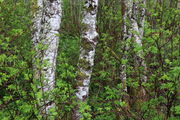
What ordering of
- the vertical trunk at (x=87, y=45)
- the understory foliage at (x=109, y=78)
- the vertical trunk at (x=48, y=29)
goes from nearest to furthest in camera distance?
the understory foliage at (x=109, y=78), the vertical trunk at (x=48, y=29), the vertical trunk at (x=87, y=45)

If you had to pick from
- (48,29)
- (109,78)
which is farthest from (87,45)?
(109,78)

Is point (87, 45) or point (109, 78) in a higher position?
point (87, 45)

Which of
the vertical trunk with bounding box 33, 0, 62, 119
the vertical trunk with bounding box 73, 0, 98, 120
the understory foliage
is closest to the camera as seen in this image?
the understory foliage

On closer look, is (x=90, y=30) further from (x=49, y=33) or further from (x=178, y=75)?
(x=178, y=75)

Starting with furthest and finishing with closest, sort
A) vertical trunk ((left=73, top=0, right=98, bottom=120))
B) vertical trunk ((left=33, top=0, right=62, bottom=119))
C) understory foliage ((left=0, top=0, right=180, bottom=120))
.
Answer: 1. vertical trunk ((left=73, top=0, right=98, bottom=120))
2. vertical trunk ((left=33, top=0, right=62, bottom=119))
3. understory foliage ((left=0, top=0, right=180, bottom=120))

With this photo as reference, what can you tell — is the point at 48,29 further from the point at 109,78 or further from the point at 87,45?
the point at 109,78

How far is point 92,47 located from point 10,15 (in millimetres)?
4065

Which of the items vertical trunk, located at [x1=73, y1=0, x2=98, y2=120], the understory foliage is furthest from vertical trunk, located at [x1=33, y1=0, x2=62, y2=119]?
vertical trunk, located at [x1=73, y1=0, x2=98, y2=120]

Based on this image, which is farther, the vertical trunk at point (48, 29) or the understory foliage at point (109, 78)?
the vertical trunk at point (48, 29)

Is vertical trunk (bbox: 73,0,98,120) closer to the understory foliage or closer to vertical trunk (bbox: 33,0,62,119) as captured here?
the understory foliage

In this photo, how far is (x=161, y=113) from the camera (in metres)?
4.47

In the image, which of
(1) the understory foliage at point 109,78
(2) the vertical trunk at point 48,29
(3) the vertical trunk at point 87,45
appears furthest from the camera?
(3) the vertical trunk at point 87,45

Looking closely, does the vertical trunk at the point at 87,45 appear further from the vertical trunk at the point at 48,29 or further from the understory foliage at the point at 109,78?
the vertical trunk at the point at 48,29

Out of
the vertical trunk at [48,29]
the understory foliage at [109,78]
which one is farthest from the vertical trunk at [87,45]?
the vertical trunk at [48,29]
